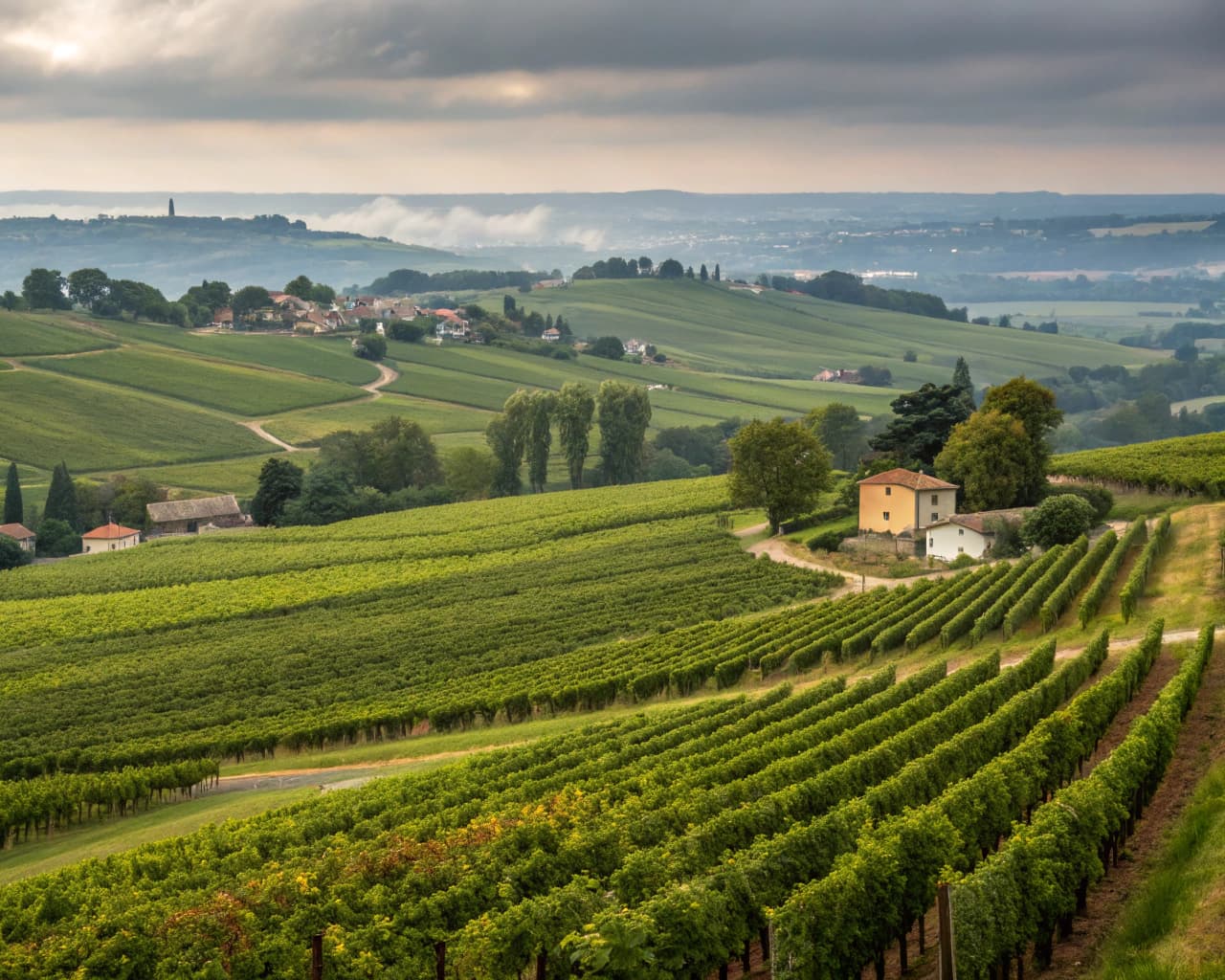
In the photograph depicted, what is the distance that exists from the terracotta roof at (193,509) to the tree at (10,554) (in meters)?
14.8

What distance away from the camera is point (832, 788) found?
85.5 feet

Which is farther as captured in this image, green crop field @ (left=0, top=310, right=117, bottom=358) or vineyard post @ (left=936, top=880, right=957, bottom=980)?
green crop field @ (left=0, top=310, right=117, bottom=358)

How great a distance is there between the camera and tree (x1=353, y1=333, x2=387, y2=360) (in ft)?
613

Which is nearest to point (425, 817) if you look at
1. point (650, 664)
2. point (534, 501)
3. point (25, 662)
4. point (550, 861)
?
point (550, 861)

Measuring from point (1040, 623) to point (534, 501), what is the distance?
2479 inches

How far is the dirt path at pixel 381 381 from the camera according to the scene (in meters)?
167

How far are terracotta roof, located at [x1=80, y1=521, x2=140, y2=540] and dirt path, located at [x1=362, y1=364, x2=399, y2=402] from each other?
57417 mm

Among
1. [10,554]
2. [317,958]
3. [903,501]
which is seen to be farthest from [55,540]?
[317,958]

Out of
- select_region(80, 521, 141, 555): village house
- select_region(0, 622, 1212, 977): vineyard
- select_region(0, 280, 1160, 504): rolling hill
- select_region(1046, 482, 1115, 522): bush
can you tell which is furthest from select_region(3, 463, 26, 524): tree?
select_region(0, 622, 1212, 977): vineyard

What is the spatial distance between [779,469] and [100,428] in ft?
271

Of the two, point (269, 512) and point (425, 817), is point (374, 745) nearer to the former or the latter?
point (425, 817)

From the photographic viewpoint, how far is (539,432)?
12206cm

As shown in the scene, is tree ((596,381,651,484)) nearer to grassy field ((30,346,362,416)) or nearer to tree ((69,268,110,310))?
grassy field ((30,346,362,416))

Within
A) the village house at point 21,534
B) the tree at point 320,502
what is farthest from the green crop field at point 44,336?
the tree at point 320,502
